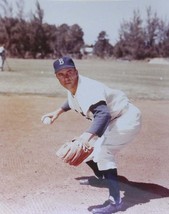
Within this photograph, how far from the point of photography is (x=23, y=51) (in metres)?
2.85

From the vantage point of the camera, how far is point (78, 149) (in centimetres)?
235

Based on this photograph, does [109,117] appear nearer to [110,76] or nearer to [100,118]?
[100,118]

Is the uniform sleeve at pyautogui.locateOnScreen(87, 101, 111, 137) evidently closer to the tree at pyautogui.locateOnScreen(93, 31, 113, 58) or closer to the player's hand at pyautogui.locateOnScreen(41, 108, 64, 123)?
the player's hand at pyautogui.locateOnScreen(41, 108, 64, 123)

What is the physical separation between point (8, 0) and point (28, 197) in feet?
3.99

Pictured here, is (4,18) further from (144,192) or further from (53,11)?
(144,192)

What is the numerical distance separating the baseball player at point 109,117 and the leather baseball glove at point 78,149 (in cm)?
2

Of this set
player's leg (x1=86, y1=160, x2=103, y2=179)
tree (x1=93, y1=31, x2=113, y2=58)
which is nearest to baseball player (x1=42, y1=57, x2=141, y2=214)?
→ player's leg (x1=86, y1=160, x2=103, y2=179)

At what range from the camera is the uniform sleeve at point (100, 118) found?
87.7 inches

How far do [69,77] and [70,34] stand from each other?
0.41 m

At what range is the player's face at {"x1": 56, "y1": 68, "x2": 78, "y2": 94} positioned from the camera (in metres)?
2.37

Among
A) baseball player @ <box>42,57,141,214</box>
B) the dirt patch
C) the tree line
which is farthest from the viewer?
the tree line

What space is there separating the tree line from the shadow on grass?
80 cm

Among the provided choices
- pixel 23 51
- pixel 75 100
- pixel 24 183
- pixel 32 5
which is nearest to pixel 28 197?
pixel 24 183

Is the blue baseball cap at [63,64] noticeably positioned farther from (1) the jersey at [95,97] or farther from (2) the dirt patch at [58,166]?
(2) the dirt patch at [58,166]
